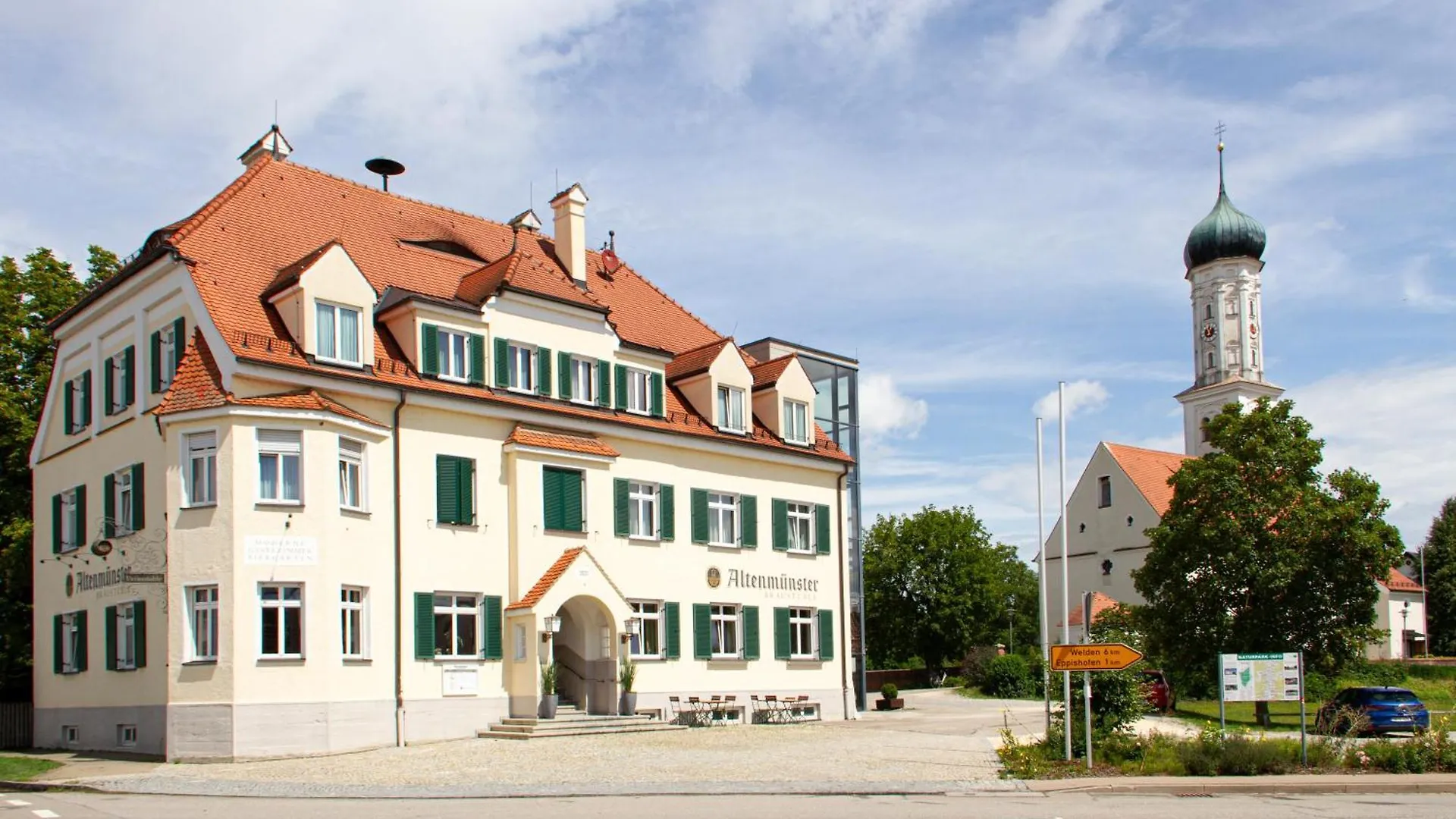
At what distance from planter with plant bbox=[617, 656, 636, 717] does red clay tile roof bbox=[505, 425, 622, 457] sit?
15.5ft

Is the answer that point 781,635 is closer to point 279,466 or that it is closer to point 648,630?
point 648,630

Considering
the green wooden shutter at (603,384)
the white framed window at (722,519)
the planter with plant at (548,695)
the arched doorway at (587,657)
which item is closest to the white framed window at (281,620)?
the planter with plant at (548,695)

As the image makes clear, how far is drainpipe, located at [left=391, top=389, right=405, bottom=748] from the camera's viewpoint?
1042 inches

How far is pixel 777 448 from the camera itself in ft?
118

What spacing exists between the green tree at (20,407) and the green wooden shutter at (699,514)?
16.8 m

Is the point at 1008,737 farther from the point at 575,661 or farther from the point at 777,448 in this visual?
the point at 777,448

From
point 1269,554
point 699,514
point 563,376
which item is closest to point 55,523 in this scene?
point 563,376

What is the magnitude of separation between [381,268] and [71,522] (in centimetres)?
907

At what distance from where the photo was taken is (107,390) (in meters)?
29.3

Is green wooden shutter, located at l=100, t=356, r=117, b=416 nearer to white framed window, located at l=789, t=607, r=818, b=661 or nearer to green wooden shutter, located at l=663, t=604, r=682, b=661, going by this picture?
green wooden shutter, located at l=663, t=604, r=682, b=661

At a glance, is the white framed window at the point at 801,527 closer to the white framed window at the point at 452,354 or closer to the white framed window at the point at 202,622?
the white framed window at the point at 452,354

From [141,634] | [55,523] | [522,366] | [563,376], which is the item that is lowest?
[141,634]

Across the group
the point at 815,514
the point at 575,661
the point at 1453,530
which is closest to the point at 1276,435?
the point at 815,514

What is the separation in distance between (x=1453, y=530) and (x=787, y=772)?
89857mm
